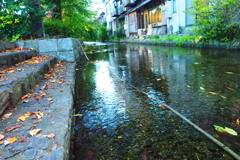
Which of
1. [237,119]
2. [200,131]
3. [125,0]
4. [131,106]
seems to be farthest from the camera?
[125,0]

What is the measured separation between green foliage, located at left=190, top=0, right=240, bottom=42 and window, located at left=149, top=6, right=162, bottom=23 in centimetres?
909

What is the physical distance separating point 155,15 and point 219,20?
449 inches

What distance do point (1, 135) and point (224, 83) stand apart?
10.4ft

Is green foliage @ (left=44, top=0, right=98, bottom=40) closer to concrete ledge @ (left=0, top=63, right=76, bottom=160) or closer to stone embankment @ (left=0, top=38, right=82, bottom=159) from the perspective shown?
stone embankment @ (left=0, top=38, right=82, bottom=159)

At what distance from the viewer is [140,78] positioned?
3992 millimetres

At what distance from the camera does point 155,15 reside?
19172mm

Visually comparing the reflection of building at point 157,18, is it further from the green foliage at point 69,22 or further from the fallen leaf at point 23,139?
the fallen leaf at point 23,139

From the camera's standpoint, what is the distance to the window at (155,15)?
715 inches

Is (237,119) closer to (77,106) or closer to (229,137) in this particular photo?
(229,137)

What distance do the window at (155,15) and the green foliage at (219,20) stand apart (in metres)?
9.09

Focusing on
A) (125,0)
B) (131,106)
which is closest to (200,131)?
(131,106)

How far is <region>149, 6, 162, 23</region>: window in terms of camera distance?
1815cm

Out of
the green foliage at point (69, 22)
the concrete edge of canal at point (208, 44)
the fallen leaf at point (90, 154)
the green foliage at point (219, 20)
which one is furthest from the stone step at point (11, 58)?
the concrete edge of canal at point (208, 44)

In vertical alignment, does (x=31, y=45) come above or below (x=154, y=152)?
above
